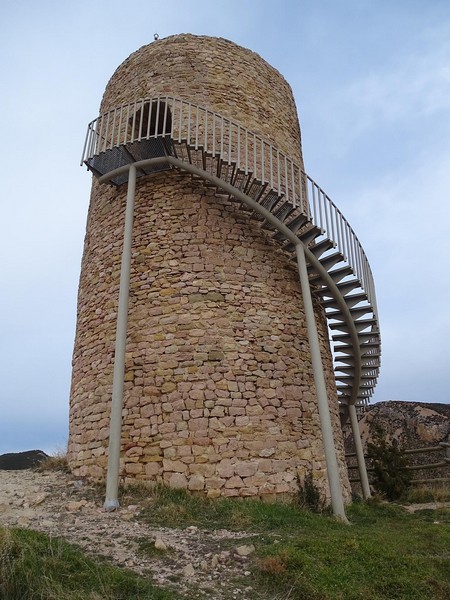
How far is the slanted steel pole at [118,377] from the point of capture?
6.06m

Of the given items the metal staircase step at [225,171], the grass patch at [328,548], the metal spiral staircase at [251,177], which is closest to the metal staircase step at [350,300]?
the metal spiral staircase at [251,177]

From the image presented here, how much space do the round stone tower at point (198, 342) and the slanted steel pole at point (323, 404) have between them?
394mm

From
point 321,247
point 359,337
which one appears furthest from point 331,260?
point 359,337

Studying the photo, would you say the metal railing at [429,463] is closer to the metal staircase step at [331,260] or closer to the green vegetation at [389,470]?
the green vegetation at [389,470]

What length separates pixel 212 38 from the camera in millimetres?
9766

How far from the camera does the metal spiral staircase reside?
7.68 metres

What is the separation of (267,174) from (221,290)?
7.85 ft

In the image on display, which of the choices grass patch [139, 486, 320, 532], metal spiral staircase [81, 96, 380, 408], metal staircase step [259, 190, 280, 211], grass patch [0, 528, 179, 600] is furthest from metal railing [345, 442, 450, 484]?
grass patch [0, 528, 179, 600]

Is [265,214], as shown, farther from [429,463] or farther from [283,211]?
[429,463]

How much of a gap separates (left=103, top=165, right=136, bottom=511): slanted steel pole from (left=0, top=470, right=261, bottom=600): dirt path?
27cm

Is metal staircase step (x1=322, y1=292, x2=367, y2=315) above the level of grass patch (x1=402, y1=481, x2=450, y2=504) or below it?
above

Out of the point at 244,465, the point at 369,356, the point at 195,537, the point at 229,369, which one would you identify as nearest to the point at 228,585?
the point at 195,537

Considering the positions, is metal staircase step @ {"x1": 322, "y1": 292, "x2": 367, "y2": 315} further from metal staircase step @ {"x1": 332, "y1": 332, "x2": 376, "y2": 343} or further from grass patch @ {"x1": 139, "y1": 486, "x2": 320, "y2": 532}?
grass patch @ {"x1": 139, "y1": 486, "x2": 320, "y2": 532}

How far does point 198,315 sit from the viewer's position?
719 cm
